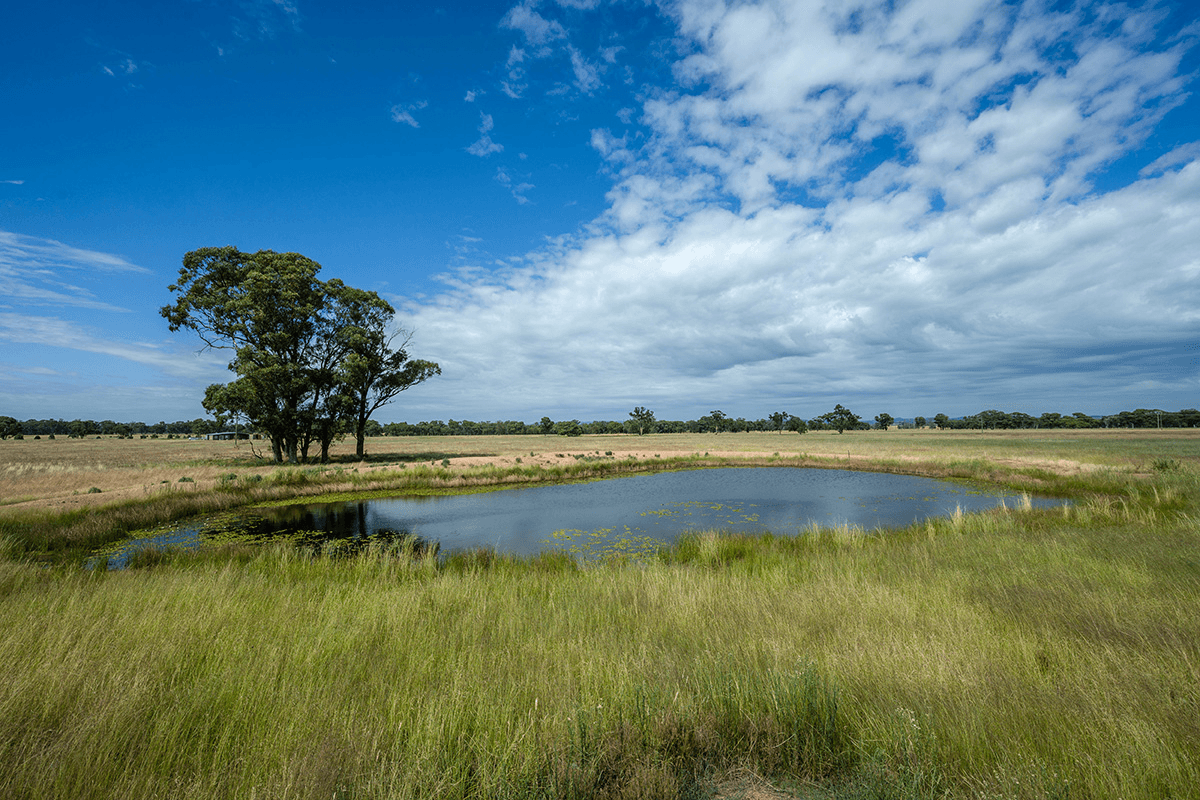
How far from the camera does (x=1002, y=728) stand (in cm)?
343

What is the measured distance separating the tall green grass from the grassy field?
0.03 m

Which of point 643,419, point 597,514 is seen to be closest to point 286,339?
point 597,514

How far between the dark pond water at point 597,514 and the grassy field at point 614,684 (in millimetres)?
6531

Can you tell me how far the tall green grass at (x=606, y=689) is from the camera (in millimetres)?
3006

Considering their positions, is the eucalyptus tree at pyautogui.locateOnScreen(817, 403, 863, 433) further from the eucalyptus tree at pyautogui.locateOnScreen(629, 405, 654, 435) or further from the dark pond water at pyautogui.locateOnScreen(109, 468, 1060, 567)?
the dark pond water at pyautogui.locateOnScreen(109, 468, 1060, 567)

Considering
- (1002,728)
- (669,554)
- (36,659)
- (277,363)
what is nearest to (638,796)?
(1002,728)

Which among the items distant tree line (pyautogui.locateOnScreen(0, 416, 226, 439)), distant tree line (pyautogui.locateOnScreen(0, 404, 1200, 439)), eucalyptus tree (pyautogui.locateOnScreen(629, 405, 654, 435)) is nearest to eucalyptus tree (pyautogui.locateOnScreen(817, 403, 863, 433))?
distant tree line (pyautogui.locateOnScreen(0, 404, 1200, 439))

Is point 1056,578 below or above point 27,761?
below

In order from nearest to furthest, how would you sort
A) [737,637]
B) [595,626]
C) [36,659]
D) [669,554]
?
[36,659], [737,637], [595,626], [669,554]

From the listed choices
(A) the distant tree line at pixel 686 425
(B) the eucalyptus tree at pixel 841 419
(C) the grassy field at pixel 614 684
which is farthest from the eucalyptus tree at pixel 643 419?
(C) the grassy field at pixel 614 684

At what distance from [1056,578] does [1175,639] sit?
10.7 feet

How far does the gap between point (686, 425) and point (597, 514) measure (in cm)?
15415

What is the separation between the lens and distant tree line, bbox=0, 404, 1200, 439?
127125 mm

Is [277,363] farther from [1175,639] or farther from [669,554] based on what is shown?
[1175,639]
